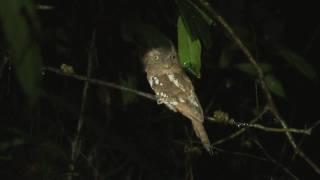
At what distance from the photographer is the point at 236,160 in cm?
177

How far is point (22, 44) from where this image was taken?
0.50 metres

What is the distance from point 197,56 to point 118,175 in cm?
80

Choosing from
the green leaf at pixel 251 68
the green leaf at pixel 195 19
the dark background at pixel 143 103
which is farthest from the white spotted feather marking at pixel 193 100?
the green leaf at pixel 251 68

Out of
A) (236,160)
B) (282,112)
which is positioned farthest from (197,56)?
(282,112)

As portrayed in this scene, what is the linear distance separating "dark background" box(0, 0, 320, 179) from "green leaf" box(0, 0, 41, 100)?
2.19 ft

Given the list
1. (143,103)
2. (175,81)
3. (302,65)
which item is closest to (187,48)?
(175,81)

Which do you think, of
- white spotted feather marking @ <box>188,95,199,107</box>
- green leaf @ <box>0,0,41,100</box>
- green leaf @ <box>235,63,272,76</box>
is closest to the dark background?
green leaf @ <box>235,63,272,76</box>

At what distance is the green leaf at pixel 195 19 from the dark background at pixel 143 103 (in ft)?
1.05

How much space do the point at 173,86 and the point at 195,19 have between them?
167mm

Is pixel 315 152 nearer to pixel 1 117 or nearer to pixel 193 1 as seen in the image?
pixel 1 117

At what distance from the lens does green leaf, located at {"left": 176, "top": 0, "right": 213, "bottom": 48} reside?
83 centimetres

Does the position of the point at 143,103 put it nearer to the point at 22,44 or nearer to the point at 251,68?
the point at 251,68

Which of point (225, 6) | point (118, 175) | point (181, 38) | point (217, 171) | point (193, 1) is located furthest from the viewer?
point (217, 171)

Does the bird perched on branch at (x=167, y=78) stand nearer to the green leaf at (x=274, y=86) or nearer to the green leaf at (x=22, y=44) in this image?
the green leaf at (x=274, y=86)
